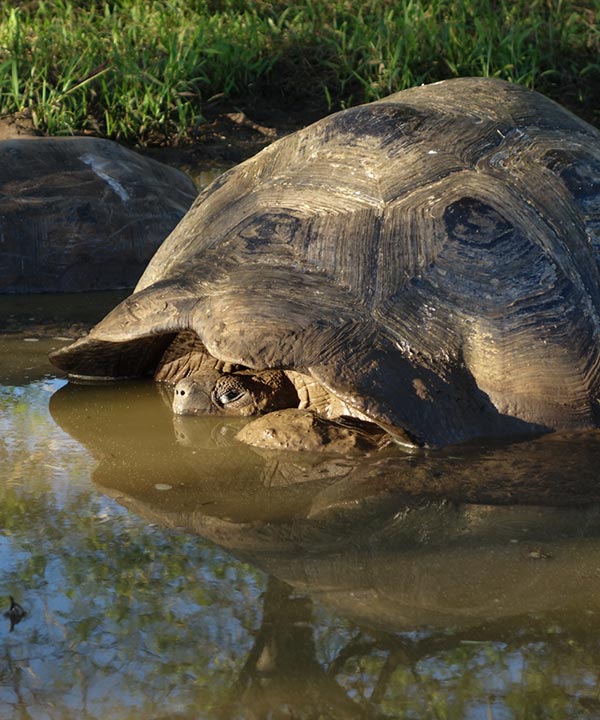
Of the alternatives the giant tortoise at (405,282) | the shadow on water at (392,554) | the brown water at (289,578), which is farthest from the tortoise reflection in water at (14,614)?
the giant tortoise at (405,282)

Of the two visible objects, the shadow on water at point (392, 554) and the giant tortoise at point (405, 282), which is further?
the giant tortoise at point (405, 282)

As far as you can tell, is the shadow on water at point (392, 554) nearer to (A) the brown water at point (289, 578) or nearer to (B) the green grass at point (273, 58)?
(A) the brown water at point (289, 578)

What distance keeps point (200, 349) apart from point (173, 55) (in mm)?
5612

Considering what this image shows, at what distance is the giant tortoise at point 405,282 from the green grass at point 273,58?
4.66m

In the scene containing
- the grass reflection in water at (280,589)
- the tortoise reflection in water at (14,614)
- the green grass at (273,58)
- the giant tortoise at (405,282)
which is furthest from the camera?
the green grass at (273,58)

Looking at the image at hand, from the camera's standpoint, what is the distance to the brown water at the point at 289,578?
2396mm

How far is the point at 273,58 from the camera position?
34.1ft

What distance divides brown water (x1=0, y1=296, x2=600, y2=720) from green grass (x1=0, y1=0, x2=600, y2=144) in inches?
210

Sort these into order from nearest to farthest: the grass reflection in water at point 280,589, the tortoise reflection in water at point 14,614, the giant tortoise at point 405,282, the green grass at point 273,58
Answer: the grass reflection in water at point 280,589, the tortoise reflection in water at point 14,614, the giant tortoise at point 405,282, the green grass at point 273,58

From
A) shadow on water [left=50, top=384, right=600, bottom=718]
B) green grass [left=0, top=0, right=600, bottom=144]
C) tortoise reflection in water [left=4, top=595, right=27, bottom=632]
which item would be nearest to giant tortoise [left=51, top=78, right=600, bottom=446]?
shadow on water [left=50, top=384, right=600, bottom=718]

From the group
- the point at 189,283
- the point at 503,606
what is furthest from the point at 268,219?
the point at 503,606

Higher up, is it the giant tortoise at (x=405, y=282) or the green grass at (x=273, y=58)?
the giant tortoise at (x=405, y=282)

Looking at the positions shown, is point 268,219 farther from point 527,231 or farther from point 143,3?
point 143,3

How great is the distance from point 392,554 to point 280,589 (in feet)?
1.25
